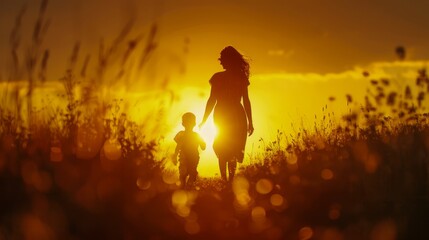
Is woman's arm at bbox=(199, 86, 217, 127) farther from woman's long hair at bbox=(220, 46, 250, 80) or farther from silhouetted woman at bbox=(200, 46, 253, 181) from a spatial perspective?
woman's long hair at bbox=(220, 46, 250, 80)

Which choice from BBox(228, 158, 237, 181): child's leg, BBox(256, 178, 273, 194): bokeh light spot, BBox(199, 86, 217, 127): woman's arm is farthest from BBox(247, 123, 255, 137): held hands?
BBox(256, 178, 273, 194): bokeh light spot

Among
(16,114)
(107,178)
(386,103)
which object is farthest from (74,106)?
(386,103)

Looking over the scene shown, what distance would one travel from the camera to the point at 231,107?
11781mm

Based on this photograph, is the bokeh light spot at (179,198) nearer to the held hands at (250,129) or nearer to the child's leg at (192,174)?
the held hands at (250,129)

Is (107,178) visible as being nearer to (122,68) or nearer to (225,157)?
(122,68)

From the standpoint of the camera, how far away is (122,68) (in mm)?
7285

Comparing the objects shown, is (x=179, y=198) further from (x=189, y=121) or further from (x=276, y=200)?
(x=189, y=121)

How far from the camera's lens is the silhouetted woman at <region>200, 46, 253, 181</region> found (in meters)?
11.7

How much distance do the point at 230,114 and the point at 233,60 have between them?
0.84m

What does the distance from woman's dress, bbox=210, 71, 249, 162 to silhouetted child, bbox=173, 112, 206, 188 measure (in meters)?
0.67

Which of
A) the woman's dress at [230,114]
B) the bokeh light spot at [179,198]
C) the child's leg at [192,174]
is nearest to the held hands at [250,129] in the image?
the woman's dress at [230,114]

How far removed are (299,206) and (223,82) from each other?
4.97 meters

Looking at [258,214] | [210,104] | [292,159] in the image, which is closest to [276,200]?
[258,214]

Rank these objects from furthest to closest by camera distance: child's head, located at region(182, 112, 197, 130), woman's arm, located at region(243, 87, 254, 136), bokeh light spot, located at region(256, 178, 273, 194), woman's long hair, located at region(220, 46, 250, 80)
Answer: child's head, located at region(182, 112, 197, 130) → woman's arm, located at region(243, 87, 254, 136) → woman's long hair, located at region(220, 46, 250, 80) → bokeh light spot, located at region(256, 178, 273, 194)
